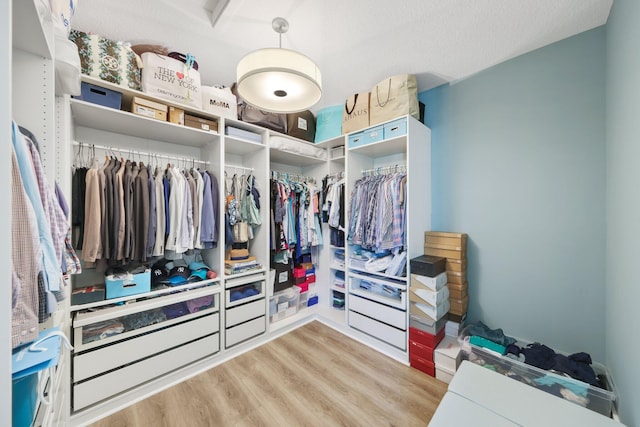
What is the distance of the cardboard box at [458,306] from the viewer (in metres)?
2.06

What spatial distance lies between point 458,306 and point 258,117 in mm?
2543

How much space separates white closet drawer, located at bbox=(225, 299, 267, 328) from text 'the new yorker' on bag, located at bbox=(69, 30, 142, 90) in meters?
1.94

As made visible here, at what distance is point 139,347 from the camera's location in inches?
66.2

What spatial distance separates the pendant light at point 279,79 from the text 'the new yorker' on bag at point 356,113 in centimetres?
92

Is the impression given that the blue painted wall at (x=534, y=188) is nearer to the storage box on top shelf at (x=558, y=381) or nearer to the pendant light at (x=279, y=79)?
the storage box on top shelf at (x=558, y=381)

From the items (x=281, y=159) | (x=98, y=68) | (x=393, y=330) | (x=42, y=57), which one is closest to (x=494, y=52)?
(x=281, y=159)

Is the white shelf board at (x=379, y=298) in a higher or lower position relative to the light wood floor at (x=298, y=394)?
higher

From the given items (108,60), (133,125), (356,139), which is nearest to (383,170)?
(356,139)

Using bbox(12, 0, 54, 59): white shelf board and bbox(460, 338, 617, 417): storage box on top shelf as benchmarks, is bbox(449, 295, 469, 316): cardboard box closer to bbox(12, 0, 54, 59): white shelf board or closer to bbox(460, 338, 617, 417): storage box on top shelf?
bbox(460, 338, 617, 417): storage box on top shelf

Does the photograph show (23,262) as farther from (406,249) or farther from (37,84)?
(406,249)

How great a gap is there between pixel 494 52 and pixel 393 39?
843 millimetres

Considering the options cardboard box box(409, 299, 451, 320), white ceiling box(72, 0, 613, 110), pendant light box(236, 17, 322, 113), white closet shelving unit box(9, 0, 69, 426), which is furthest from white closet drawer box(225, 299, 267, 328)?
white ceiling box(72, 0, 613, 110)

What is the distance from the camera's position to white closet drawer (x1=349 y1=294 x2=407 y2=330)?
209 centimetres

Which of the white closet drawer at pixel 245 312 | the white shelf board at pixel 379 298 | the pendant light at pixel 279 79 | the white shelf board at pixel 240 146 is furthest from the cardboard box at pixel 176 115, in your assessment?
the white shelf board at pixel 379 298
